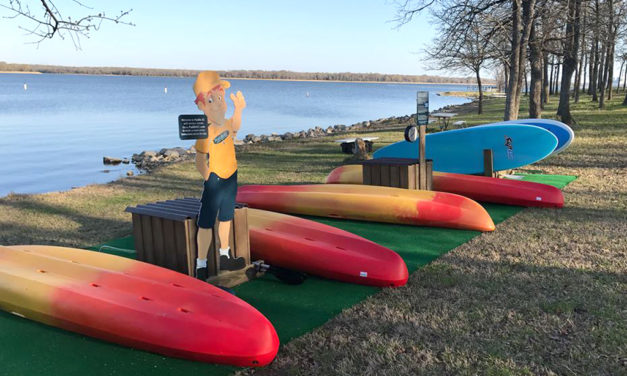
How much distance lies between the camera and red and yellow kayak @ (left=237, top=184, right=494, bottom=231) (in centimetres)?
638

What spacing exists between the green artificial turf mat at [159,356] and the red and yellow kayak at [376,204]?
0.62 m

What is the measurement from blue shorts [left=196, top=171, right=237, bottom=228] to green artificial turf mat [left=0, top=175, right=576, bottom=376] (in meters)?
0.69

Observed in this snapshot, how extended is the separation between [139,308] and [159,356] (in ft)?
1.17

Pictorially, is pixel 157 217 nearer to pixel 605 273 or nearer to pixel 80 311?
pixel 80 311

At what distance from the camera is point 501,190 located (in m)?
7.56

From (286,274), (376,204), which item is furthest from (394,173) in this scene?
(286,274)

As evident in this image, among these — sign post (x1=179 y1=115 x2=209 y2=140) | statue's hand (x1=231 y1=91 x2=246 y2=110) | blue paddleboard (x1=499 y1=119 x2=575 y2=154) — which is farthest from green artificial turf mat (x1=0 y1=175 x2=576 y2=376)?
blue paddleboard (x1=499 y1=119 x2=575 y2=154)

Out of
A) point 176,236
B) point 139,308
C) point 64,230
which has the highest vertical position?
point 176,236

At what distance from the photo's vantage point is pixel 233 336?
129 inches

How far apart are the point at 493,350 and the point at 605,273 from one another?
6.54ft

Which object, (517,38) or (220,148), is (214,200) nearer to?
(220,148)

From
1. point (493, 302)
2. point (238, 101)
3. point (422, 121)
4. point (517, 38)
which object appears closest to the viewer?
point (493, 302)

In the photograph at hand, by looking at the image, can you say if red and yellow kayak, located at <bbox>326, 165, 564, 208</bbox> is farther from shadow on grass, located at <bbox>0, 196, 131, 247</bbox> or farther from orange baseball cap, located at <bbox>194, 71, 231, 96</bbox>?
shadow on grass, located at <bbox>0, 196, 131, 247</bbox>

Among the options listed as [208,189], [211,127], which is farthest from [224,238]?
[211,127]
